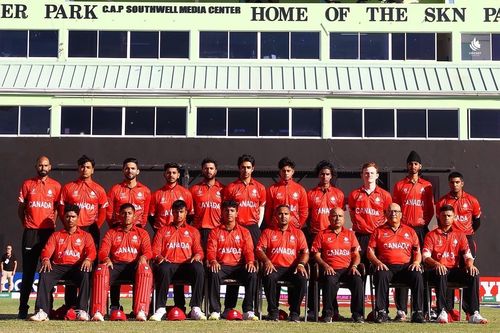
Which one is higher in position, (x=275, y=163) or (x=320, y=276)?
(x=275, y=163)

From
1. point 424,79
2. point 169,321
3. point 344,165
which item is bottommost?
point 169,321

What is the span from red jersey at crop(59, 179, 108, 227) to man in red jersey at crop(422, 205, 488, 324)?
4.70 m

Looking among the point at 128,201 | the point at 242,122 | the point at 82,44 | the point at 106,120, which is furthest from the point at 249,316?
the point at 82,44

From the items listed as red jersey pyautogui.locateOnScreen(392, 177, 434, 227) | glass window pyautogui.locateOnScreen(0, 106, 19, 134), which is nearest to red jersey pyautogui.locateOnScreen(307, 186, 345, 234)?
red jersey pyautogui.locateOnScreen(392, 177, 434, 227)

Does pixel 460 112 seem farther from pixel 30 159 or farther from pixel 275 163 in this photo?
pixel 30 159

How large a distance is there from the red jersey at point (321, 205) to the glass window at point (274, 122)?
15307 millimetres

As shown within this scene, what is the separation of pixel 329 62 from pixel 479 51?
4880 mm

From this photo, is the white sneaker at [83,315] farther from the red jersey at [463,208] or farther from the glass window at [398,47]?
the glass window at [398,47]

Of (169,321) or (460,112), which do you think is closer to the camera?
(169,321)

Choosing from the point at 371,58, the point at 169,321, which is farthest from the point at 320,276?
the point at 371,58

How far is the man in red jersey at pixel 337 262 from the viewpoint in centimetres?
1270

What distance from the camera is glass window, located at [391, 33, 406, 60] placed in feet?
100

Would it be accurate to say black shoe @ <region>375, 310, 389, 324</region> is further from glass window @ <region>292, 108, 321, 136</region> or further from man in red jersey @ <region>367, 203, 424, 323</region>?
glass window @ <region>292, 108, 321, 136</region>

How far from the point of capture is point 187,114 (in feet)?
96.4
